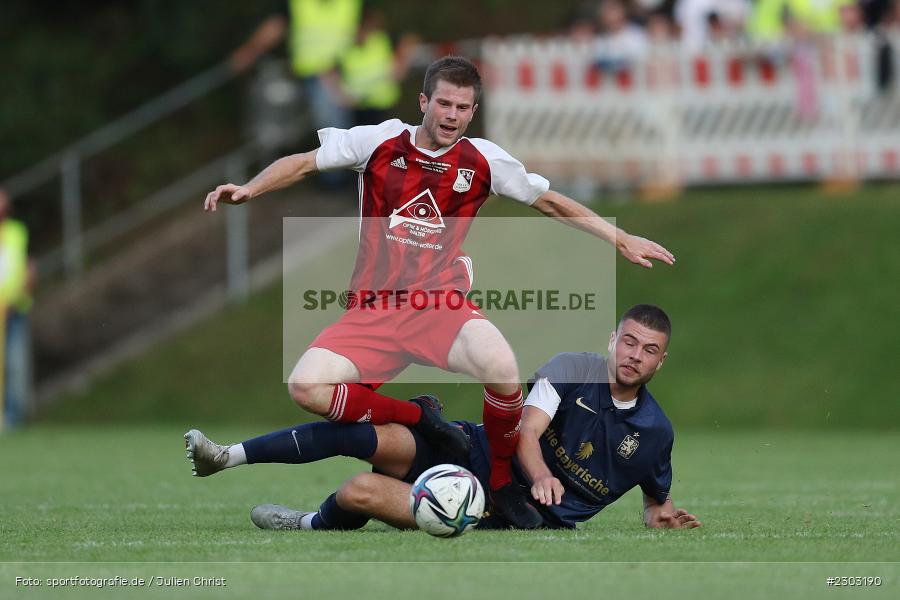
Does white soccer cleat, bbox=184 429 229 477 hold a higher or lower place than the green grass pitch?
higher

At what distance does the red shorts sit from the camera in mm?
7535

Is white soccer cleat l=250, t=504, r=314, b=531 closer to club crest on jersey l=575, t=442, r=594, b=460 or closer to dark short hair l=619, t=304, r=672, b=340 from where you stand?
club crest on jersey l=575, t=442, r=594, b=460

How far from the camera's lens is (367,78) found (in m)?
18.7

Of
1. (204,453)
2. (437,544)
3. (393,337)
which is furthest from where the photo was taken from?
(393,337)

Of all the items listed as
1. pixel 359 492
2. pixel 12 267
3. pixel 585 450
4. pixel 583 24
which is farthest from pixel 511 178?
pixel 583 24

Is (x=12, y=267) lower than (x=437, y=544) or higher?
higher

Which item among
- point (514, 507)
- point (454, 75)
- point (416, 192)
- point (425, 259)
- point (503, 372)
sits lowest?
point (514, 507)

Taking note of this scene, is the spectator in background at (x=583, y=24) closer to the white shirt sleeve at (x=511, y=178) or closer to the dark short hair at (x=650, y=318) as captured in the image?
the white shirt sleeve at (x=511, y=178)

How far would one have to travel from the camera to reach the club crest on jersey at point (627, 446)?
7258mm

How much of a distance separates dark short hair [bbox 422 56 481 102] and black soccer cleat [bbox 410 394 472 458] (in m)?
1.54

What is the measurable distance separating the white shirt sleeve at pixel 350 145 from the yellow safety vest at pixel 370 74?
1088 centimetres

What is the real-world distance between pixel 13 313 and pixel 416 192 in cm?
1022

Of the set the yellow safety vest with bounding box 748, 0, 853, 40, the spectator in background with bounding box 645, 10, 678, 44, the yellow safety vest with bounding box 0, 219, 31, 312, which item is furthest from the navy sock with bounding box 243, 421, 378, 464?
the yellow safety vest with bounding box 748, 0, 853, 40

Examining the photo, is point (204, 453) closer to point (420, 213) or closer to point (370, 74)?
point (420, 213)
